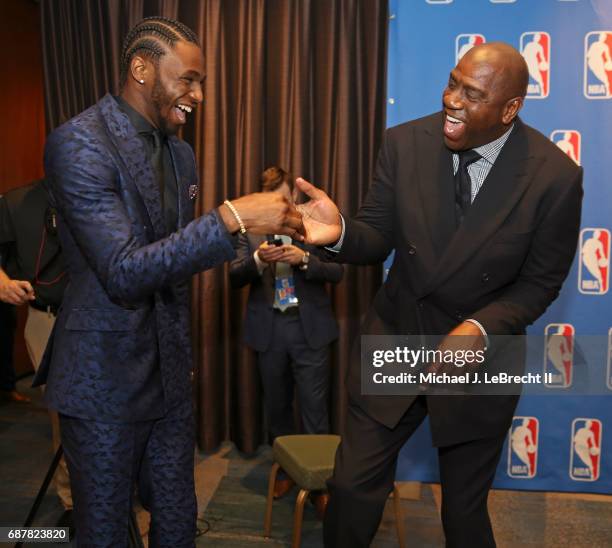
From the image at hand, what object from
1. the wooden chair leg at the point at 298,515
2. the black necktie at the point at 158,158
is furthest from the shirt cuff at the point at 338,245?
the wooden chair leg at the point at 298,515

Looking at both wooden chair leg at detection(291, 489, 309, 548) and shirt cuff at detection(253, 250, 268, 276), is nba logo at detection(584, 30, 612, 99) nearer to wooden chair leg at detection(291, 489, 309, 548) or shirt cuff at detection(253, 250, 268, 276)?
shirt cuff at detection(253, 250, 268, 276)

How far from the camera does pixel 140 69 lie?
77.6 inches

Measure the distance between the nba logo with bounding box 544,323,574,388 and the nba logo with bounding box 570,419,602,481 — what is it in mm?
243

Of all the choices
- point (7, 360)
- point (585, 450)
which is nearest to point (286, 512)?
point (585, 450)

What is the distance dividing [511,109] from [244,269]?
1.99m

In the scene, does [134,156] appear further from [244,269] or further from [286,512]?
[286,512]

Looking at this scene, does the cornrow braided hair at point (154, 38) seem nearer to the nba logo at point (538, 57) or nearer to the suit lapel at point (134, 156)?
the suit lapel at point (134, 156)

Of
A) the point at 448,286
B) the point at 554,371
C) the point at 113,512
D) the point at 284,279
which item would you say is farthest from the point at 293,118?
the point at 113,512

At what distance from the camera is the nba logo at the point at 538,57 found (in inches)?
144

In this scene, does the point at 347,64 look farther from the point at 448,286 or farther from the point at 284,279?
the point at 448,286

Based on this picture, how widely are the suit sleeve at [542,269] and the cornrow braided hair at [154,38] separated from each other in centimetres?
125

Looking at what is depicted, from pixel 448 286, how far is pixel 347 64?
2.54m

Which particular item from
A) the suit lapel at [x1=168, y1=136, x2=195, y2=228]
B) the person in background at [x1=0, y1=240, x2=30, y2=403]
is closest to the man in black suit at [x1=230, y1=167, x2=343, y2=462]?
the suit lapel at [x1=168, y1=136, x2=195, y2=228]

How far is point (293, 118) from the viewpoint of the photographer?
4.59 meters
